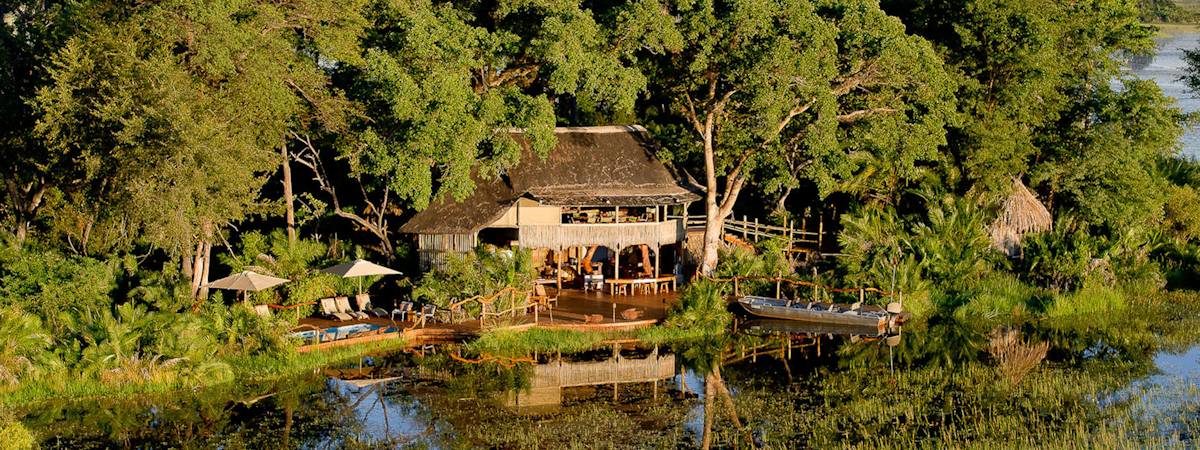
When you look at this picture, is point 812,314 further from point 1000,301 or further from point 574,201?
point 574,201

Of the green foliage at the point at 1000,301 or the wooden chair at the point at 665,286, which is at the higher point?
the wooden chair at the point at 665,286

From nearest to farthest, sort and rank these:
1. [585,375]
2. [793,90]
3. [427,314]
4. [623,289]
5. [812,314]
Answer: [585,375] < [427,314] < [812,314] < [793,90] < [623,289]

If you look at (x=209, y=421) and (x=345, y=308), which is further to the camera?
(x=345, y=308)

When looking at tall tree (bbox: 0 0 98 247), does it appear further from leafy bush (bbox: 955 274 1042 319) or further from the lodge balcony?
leafy bush (bbox: 955 274 1042 319)

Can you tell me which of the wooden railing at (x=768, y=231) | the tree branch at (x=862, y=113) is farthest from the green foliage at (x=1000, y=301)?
the wooden railing at (x=768, y=231)

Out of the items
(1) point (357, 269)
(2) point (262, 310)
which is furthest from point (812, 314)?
(2) point (262, 310)

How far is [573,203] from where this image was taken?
41.0 meters

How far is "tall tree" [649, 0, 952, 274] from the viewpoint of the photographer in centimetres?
4150

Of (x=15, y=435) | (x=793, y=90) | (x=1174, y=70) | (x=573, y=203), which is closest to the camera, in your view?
(x=15, y=435)

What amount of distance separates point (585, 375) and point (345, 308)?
850 cm

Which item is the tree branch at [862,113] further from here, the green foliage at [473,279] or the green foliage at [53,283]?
the green foliage at [53,283]

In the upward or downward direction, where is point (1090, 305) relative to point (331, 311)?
downward

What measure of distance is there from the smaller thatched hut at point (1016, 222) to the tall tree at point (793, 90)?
4.47m

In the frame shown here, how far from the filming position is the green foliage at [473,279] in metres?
38.0
